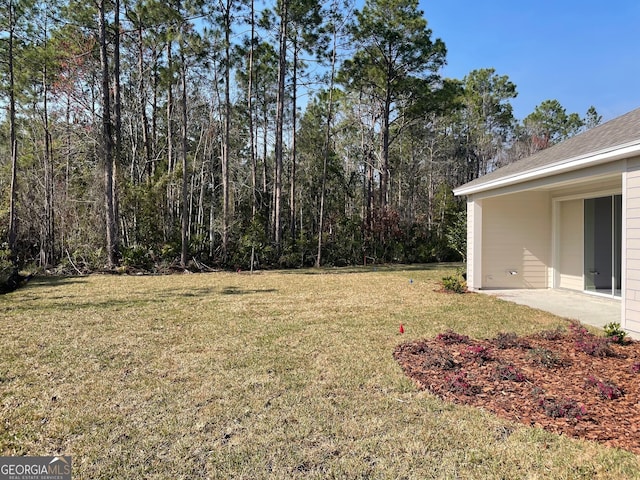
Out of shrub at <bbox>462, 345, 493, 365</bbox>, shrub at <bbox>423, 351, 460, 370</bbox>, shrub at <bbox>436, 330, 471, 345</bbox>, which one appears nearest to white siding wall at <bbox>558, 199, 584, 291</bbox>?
shrub at <bbox>436, 330, 471, 345</bbox>

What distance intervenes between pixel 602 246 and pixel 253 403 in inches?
305

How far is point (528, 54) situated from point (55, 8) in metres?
16.1

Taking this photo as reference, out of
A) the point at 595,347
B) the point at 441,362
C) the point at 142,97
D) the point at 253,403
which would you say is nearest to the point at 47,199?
the point at 142,97

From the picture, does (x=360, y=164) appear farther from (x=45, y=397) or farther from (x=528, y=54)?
(x=45, y=397)

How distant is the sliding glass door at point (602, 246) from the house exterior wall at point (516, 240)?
100 cm

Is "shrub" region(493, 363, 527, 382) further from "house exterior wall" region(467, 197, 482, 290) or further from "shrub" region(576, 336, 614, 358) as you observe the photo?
"house exterior wall" region(467, 197, 482, 290)

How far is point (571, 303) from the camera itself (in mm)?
6828

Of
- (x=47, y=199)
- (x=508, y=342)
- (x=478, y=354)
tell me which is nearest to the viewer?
(x=478, y=354)

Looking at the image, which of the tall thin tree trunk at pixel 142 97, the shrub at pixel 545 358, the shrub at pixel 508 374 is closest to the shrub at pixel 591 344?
the shrub at pixel 545 358

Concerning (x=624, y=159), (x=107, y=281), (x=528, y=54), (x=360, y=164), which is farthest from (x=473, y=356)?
(x=360, y=164)

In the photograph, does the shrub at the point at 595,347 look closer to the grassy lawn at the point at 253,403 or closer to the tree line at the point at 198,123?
the grassy lawn at the point at 253,403

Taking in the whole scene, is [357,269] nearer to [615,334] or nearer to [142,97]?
[615,334]

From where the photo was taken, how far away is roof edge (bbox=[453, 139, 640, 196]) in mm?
4457

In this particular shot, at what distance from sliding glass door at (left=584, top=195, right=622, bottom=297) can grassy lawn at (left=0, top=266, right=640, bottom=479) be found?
2.72 m
